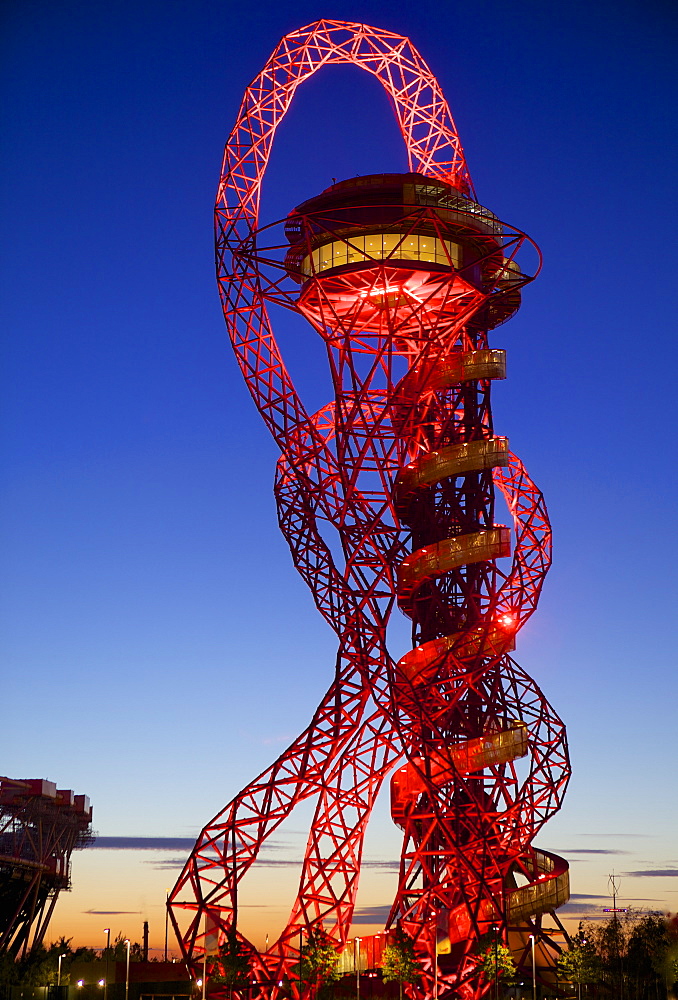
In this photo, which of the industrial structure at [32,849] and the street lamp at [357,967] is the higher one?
the industrial structure at [32,849]

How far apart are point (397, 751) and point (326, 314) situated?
16226 mm

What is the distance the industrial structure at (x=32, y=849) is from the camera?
82.4m

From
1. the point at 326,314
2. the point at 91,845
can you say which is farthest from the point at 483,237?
the point at 91,845

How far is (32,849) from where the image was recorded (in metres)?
84.6

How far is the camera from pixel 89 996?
182 ft

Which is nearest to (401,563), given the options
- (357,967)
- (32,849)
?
(357,967)

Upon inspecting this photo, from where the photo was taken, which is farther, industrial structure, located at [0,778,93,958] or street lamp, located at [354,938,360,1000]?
industrial structure, located at [0,778,93,958]

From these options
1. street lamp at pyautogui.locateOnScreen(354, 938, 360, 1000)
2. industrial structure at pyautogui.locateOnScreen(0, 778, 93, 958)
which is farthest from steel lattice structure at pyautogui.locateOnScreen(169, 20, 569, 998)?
industrial structure at pyautogui.locateOnScreen(0, 778, 93, 958)

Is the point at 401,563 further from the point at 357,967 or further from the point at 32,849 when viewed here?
the point at 32,849

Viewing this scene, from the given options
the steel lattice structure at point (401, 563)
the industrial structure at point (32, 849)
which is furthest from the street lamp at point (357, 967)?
the industrial structure at point (32, 849)

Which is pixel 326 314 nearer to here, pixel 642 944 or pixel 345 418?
pixel 345 418

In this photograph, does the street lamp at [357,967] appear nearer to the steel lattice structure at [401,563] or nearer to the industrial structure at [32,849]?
the steel lattice structure at [401,563]

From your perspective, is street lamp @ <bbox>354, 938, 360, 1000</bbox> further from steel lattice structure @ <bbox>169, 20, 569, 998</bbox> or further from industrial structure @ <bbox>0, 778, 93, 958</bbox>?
industrial structure @ <bbox>0, 778, 93, 958</bbox>

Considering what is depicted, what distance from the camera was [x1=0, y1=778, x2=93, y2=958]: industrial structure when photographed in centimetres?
8244
